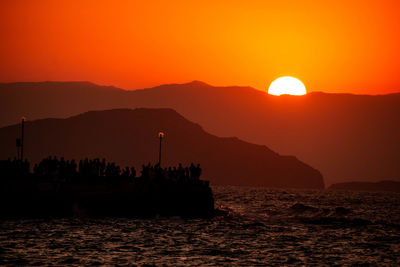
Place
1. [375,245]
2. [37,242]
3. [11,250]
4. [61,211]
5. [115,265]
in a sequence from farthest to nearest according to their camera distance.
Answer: [61,211]
[375,245]
[37,242]
[11,250]
[115,265]

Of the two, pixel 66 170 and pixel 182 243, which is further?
pixel 66 170

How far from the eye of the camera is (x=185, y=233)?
4103 cm

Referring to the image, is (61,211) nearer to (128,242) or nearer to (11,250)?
(128,242)

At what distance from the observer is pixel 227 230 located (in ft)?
148

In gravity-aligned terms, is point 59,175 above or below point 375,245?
above

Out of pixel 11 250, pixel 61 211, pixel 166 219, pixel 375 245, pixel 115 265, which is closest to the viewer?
pixel 115 265

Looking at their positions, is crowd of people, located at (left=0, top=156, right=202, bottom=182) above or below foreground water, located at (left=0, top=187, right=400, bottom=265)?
above

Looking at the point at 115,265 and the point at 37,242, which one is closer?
the point at 115,265

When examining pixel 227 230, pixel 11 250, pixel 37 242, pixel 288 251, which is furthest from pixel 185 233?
pixel 11 250

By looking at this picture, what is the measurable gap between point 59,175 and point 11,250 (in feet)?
38.4

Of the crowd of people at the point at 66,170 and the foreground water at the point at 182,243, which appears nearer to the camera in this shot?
the foreground water at the point at 182,243

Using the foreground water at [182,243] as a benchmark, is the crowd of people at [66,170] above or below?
above

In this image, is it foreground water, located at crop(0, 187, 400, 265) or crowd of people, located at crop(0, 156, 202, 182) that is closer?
foreground water, located at crop(0, 187, 400, 265)

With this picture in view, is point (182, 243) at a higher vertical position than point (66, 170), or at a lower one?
lower
